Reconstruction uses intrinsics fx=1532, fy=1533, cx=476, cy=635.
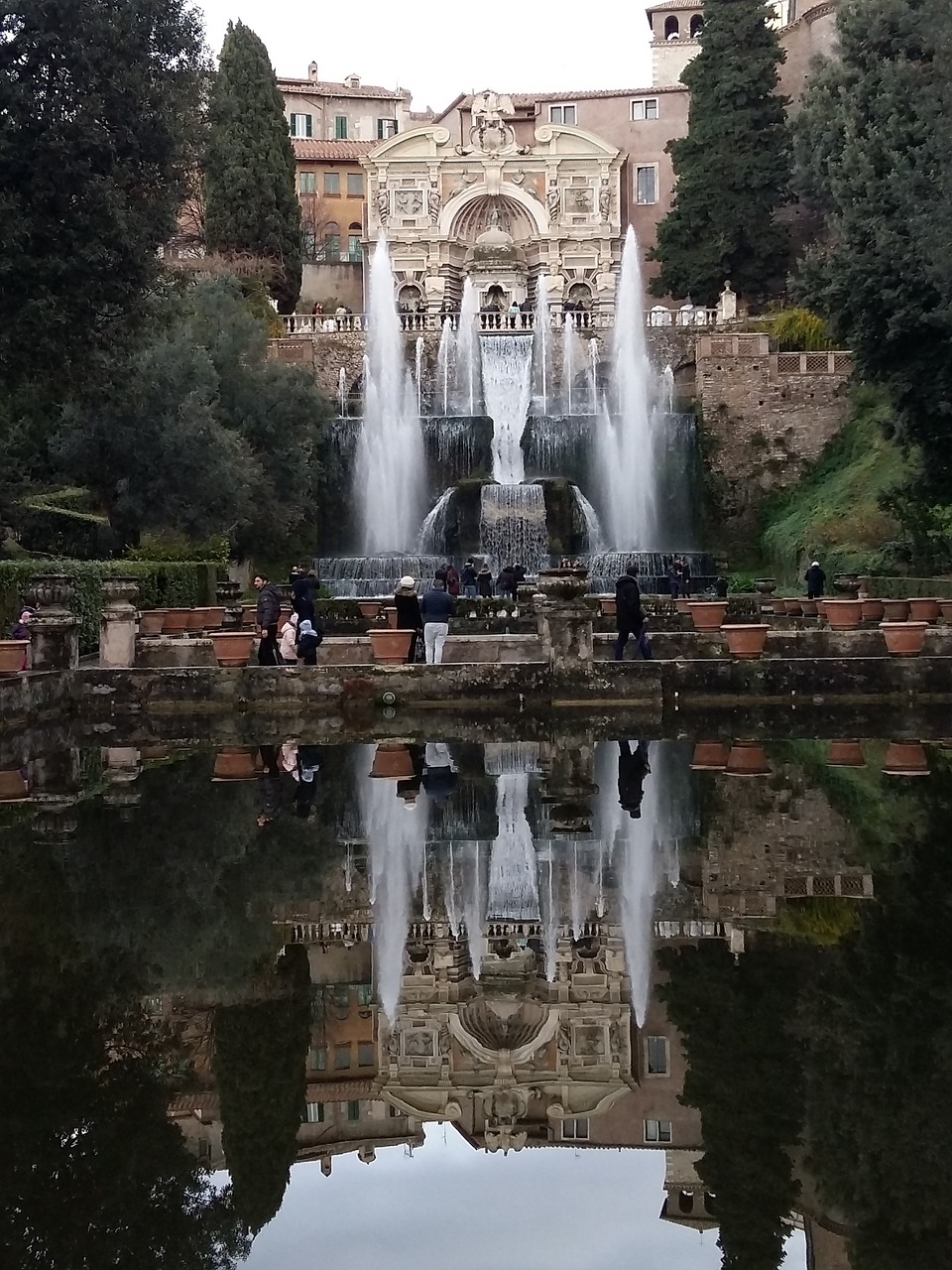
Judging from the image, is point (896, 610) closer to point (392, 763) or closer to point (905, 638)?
point (905, 638)

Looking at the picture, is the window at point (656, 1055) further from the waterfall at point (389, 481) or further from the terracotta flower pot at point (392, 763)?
the waterfall at point (389, 481)

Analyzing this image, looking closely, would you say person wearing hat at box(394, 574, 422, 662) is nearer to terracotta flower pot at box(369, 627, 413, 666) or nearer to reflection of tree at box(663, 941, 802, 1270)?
terracotta flower pot at box(369, 627, 413, 666)

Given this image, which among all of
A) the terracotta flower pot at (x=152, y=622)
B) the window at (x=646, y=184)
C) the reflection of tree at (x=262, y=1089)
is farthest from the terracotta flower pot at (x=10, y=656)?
the window at (x=646, y=184)

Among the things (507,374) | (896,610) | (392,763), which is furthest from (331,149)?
(392,763)

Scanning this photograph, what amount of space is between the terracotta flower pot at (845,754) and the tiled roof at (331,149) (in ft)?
194

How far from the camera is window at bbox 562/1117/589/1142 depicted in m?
4.60

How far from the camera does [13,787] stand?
11258 mm

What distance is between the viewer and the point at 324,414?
39719 millimetres

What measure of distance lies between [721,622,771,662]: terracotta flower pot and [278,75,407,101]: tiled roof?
61618 millimetres

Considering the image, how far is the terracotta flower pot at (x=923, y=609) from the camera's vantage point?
20578mm

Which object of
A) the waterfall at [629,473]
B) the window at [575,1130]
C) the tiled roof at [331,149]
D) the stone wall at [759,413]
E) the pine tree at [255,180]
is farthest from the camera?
the tiled roof at [331,149]

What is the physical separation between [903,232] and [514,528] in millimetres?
14214

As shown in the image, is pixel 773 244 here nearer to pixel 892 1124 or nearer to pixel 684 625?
pixel 684 625

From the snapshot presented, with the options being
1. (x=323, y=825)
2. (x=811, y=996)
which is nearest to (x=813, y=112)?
(x=323, y=825)
